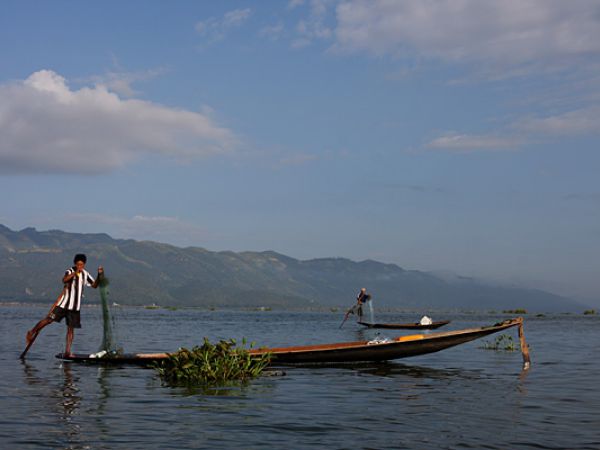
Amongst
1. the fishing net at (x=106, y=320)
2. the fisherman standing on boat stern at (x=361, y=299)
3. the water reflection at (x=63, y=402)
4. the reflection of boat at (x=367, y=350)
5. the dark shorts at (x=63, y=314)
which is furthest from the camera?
the fisherman standing on boat stern at (x=361, y=299)

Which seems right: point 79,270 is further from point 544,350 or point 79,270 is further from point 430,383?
point 544,350

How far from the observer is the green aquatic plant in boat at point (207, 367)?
16.8 m

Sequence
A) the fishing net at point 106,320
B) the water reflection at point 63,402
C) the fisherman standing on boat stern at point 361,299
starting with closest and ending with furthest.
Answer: the water reflection at point 63,402 → the fishing net at point 106,320 → the fisherman standing on boat stern at point 361,299

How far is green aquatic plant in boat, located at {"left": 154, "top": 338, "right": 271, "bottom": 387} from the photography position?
659 inches

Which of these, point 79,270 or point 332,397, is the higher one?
point 79,270

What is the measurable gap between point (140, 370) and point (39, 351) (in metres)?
8.04

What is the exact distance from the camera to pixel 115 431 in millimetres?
11250

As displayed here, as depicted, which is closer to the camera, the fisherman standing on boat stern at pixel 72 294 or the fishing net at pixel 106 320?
the fisherman standing on boat stern at pixel 72 294

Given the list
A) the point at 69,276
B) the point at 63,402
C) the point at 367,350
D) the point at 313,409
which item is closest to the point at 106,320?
the point at 69,276

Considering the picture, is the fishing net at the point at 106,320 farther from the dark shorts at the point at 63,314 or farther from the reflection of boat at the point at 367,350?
the dark shorts at the point at 63,314

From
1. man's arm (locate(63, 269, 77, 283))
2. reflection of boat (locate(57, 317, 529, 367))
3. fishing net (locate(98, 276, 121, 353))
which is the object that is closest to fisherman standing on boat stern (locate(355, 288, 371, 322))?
reflection of boat (locate(57, 317, 529, 367))

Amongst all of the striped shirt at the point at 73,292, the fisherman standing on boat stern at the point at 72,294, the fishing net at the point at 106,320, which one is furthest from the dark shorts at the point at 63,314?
the fishing net at the point at 106,320

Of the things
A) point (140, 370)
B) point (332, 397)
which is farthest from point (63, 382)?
point (332, 397)

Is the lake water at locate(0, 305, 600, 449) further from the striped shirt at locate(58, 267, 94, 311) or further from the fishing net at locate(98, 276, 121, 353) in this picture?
the striped shirt at locate(58, 267, 94, 311)
